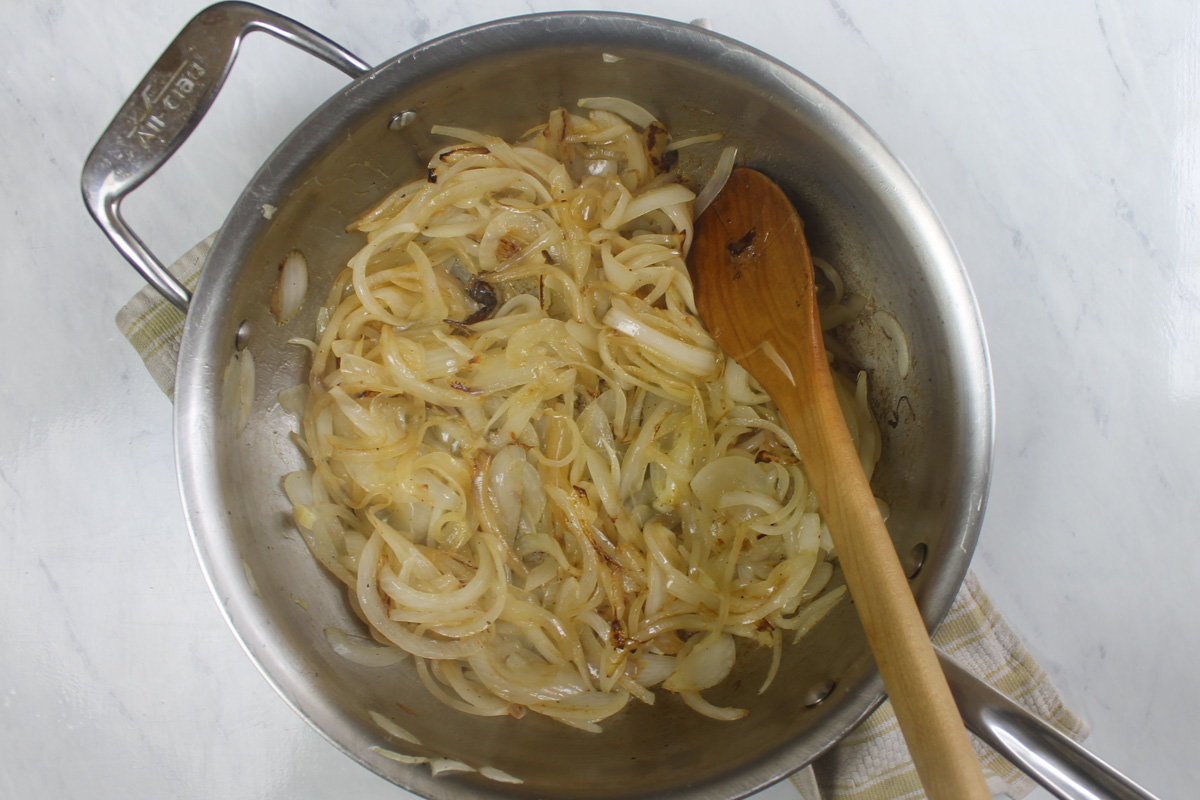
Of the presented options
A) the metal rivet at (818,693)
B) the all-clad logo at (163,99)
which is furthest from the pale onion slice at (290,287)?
the metal rivet at (818,693)

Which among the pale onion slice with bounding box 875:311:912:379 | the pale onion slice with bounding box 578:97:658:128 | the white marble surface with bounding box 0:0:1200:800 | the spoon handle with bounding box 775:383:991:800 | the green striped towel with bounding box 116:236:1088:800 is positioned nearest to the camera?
the spoon handle with bounding box 775:383:991:800

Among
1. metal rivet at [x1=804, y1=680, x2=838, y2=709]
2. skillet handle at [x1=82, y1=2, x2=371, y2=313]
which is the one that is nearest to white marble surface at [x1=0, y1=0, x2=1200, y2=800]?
skillet handle at [x1=82, y1=2, x2=371, y2=313]

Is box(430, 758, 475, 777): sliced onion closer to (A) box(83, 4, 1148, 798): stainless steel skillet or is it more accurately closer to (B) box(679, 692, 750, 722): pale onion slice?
(A) box(83, 4, 1148, 798): stainless steel skillet

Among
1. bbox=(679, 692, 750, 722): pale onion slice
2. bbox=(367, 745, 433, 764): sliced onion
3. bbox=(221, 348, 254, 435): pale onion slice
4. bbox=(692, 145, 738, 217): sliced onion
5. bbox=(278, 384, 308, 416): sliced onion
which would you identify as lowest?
bbox=(367, 745, 433, 764): sliced onion

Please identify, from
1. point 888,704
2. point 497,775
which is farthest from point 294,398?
point 888,704

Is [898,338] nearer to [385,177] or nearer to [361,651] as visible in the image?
[385,177]

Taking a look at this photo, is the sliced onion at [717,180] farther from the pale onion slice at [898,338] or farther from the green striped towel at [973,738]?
the green striped towel at [973,738]
